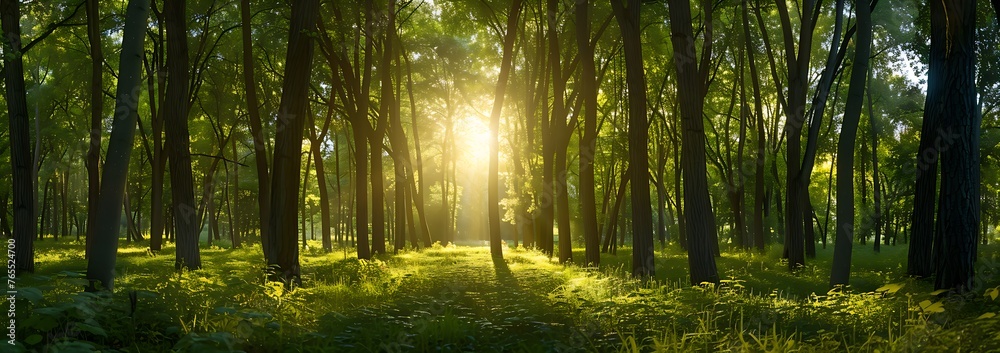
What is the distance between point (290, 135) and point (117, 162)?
377 centimetres

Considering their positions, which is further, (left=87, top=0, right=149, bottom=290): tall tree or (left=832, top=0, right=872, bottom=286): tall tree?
(left=832, top=0, right=872, bottom=286): tall tree

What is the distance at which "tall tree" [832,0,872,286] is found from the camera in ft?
35.2

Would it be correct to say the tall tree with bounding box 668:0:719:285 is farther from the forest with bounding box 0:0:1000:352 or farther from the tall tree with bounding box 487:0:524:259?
the tall tree with bounding box 487:0:524:259

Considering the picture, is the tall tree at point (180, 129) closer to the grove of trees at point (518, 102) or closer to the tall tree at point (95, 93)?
the grove of trees at point (518, 102)

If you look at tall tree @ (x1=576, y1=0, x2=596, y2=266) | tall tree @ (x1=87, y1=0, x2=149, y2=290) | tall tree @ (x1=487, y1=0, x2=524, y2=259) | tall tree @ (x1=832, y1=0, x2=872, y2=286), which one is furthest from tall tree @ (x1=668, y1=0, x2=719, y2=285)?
tall tree @ (x1=487, y1=0, x2=524, y2=259)

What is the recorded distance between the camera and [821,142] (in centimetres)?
2961

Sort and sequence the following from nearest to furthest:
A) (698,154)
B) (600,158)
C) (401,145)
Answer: (698,154)
(401,145)
(600,158)

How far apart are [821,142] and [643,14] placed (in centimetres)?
1520

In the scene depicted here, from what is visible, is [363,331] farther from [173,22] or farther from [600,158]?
[600,158]

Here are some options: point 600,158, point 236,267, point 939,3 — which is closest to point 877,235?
point 600,158

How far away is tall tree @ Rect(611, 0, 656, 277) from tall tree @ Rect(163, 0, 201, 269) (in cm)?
978

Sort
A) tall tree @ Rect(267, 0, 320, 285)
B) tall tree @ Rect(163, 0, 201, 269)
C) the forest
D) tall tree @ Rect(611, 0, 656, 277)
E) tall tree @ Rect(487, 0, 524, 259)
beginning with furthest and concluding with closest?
tall tree @ Rect(487, 0, 524, 259), tall tree @ Rect(163, 0, 201, 269), tall tree @ Rect(611, 0, 656, 277), tall tree @ Rect(267, 0, 320, 285), the forest

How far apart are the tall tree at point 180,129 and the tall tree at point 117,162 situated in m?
7.62

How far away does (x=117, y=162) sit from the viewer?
276 inches
